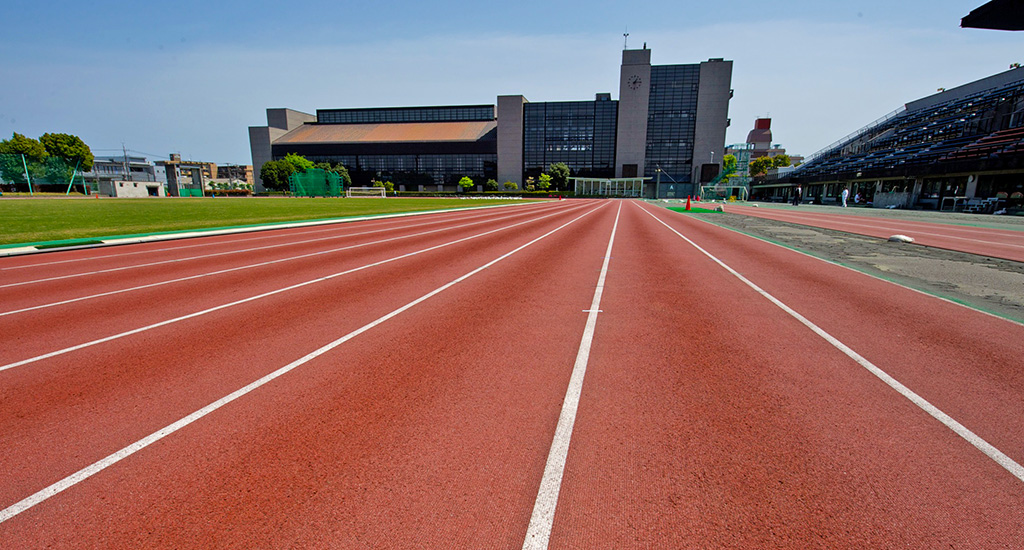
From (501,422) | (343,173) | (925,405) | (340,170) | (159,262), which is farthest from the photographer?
(343,173)

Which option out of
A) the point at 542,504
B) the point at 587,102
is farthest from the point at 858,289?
the point at 587,102

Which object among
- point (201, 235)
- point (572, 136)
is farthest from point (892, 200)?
point (572, 136)

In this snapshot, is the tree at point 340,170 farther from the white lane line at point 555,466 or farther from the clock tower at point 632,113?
the white lane line at point 555,466

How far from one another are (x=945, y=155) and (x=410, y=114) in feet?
349

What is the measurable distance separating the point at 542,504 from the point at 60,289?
9.41 m

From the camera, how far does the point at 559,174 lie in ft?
306

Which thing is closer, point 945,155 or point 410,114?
point 945,155

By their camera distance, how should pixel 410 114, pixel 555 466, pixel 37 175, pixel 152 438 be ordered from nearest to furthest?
pixel 555 466 < pixel 152 438 < pixel 37 175 < pixel 410 114

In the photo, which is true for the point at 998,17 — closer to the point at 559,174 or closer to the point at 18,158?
the point at 559,174

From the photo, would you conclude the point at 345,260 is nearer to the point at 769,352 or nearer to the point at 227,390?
the point at 227,390

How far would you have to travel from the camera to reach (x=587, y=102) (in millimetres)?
97938

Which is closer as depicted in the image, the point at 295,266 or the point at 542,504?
the point at 542,504

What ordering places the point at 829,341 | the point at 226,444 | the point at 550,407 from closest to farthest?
1. the point at 226,444
2. the point at 550,407
3. the point at 829,341

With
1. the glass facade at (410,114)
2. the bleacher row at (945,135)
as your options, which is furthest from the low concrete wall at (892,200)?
the glass facade at (410,114)
